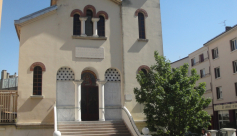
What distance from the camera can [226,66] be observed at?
36.0 meters

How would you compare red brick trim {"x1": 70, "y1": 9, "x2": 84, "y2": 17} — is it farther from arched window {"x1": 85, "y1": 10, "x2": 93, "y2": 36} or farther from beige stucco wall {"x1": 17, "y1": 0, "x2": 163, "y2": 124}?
arched window {"x1": 85, "y1": 10, "x2": 93, "y2": 36}

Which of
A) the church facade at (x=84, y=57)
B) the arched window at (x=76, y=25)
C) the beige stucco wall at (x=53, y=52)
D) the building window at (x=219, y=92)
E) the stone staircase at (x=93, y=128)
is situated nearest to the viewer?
the stone staircase at (x=93, y=128)

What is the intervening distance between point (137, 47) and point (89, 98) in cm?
491

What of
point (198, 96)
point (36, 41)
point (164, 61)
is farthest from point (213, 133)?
point (36, 41)

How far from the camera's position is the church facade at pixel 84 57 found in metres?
17.5

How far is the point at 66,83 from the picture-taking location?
1816 cm

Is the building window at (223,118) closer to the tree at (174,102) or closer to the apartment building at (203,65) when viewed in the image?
the apartment building at (203,65)

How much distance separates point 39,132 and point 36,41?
19.0 feet

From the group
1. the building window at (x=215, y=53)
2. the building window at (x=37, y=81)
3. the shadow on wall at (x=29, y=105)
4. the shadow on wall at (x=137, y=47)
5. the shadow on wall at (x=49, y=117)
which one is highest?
the building window at (x=215, y=53)

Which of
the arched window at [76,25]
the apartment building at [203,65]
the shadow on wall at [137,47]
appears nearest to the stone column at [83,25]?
the arched window at [76,25]

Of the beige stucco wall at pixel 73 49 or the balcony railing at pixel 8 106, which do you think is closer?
the balcony railing at pixel 8 106

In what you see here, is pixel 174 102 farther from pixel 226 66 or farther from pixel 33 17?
pixel 226 66

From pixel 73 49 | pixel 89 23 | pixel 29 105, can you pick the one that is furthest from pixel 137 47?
pixel 29 105

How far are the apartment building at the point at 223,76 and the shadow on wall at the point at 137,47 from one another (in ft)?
59.1
